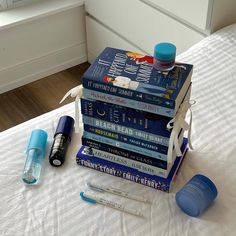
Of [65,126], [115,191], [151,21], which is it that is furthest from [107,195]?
[151,21]

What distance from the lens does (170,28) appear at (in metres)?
1.86

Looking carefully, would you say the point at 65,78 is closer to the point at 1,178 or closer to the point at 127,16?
the point at 127,16

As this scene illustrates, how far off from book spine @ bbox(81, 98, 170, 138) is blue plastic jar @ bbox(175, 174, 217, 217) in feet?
0.44

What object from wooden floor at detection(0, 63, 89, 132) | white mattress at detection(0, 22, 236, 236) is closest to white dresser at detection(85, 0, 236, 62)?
wooden floor at detection(0, 63, 89, 132)

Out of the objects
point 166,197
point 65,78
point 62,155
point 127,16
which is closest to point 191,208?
point 166,197

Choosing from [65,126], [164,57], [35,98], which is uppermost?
[164,57]

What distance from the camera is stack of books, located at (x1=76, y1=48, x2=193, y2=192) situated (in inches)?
35.0

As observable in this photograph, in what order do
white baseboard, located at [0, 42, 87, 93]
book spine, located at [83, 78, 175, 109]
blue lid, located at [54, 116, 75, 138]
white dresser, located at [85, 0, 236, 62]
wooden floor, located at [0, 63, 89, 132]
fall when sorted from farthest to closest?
white baseboard, located at [0, 42, 87, 93]
wooden floor, located at [0, 63, 89, 132]
white dresser, located at [85, 0, 236, 62]
blue lid, located at [54, 116, 75, 138]
book spine, located at [83, 78, 175, 109]

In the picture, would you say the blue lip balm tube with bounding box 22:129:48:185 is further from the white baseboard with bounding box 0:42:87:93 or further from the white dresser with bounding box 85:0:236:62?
the white baseboard with bounding box 0:42:87:93

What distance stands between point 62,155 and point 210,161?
0.39 meters

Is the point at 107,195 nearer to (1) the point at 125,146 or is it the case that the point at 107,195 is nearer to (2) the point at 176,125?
(1) the point at 125,146

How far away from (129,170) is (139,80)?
244 mm

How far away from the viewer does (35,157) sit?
105cm

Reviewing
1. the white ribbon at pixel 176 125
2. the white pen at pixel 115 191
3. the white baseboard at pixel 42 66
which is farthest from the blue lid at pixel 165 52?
the white baseboard at pixel 42 66
